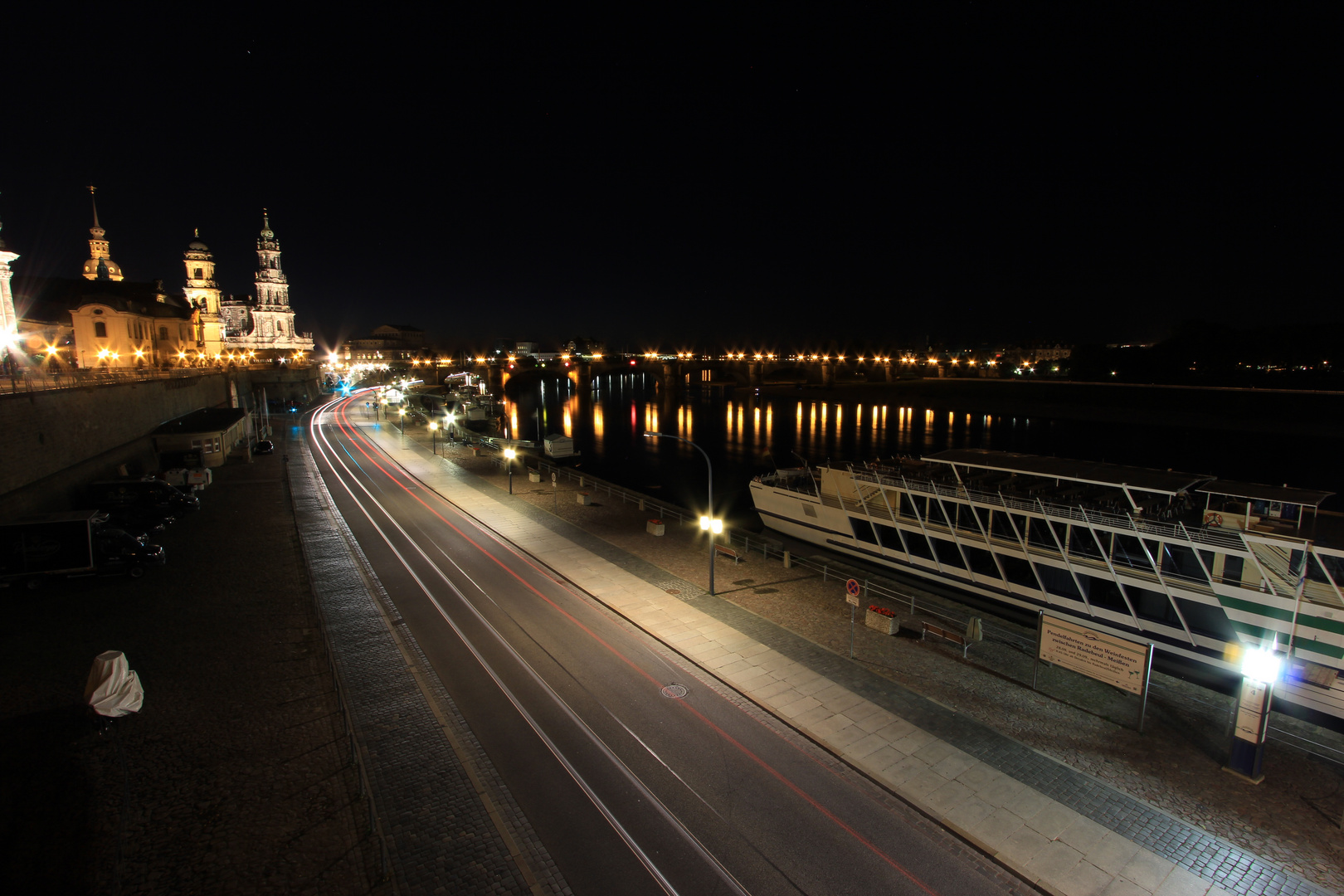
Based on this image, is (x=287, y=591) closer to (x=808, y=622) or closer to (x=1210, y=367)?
(x=808, y=622)

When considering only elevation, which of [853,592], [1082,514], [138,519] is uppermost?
[1082,514]

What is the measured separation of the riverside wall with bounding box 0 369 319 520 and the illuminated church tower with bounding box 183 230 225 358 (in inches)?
3251

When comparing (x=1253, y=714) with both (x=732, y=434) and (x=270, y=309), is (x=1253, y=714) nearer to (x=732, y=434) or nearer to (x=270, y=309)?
(x=732, y=434)

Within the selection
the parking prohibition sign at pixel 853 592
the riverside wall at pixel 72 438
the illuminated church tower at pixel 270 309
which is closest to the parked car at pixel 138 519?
the riverside wall at pixel 72 438

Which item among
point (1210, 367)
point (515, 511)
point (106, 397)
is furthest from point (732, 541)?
point (1210, 367)

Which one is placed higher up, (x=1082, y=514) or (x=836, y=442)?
(x=1082, y=514)

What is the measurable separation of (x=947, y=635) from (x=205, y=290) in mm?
155560

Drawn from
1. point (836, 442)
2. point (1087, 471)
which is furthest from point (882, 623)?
point (836, 442)

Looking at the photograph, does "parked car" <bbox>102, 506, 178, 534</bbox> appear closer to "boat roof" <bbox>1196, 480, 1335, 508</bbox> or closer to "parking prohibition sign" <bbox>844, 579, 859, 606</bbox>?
"parking prohibition sign" <bbox>844, 579, 859, 606</bbox>

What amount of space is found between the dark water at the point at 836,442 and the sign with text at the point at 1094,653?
25.8 metres

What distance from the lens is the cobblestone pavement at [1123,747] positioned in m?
10.8

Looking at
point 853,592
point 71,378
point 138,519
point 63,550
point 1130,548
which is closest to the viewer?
point 853,592

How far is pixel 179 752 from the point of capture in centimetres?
1286

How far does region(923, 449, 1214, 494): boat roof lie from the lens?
69.4 ft
